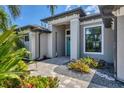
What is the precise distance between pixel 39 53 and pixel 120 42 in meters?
7.38

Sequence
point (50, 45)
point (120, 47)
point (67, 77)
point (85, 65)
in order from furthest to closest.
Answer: point (50, 45) < point (85, 65) < point (67, 77) < point (120, 47)

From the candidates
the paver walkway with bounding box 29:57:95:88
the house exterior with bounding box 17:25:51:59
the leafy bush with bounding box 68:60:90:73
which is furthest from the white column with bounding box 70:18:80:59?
the leafy bush with bounding box 68:60:90:73

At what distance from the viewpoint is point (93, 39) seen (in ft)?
38.3

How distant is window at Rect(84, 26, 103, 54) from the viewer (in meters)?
11.3

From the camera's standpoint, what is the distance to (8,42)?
350cm

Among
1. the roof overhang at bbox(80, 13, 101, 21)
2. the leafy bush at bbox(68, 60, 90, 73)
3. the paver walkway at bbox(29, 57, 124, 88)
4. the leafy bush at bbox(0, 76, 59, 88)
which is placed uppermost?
the roof overhang at bbox(80, 13, 101, 21)

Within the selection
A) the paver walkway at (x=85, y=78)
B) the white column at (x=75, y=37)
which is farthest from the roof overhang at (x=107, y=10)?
the white column at (x=75, y=37)

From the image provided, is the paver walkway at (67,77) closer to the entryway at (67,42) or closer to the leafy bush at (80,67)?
the leafy bush at (80,67)

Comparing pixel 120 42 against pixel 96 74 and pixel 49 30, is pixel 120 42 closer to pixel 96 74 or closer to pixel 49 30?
pixel 96 74

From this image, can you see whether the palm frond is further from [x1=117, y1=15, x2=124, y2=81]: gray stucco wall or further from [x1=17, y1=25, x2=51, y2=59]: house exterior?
[x1=17, y1=25, x2=51, y2=59]: house exterior

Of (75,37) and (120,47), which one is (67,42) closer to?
(75,37)

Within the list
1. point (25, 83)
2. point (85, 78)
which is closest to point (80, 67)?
point (85, 78)
